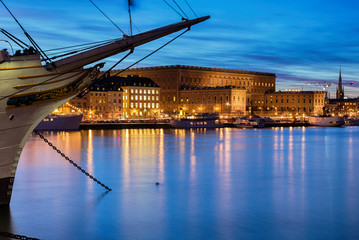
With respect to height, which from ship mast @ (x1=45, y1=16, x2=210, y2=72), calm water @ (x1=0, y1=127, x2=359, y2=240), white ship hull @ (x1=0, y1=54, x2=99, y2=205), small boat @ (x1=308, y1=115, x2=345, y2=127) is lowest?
calm water @ (x1=0, y1=127, x2=359, y2=240)

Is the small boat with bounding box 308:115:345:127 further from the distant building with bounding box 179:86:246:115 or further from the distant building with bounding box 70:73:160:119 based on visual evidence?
the distant building with bounding box 70:73:160:119

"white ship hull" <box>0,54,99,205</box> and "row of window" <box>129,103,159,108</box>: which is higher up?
"row of window" <box>129,103,159,108</box>

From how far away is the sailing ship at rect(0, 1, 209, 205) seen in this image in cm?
1742

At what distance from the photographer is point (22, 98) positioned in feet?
58.3

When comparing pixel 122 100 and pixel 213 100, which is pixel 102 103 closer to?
pixel 122 100

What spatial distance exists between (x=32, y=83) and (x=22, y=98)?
0.59 meters

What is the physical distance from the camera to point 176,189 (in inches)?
1029

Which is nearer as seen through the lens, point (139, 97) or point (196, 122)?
point (196, 122)

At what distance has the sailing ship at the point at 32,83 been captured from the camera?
57.2ft

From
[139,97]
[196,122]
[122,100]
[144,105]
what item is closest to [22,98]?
[196,122]

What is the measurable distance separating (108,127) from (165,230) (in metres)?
95.3

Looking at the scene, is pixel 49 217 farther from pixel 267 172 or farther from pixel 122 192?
pixel 267 172

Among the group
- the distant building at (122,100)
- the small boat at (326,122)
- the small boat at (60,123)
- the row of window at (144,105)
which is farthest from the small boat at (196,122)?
the small boat at (326,122)

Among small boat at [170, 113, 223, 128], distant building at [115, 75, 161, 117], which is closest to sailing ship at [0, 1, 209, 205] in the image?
small boat at [170, 113, 223, 128]
